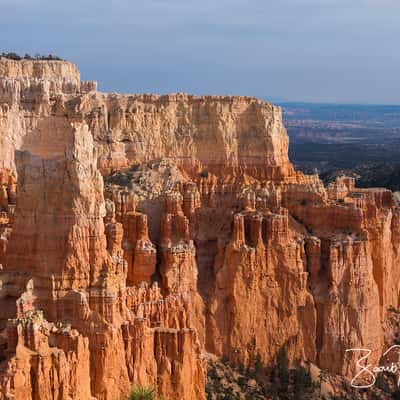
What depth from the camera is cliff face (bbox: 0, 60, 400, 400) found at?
3569 centimetres

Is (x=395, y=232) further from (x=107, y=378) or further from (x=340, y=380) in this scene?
(x=107, y=378)

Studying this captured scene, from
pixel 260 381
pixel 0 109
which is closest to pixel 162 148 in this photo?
pixel 0 109

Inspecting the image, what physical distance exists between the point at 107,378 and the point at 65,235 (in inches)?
193

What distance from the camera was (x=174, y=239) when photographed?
51.5 meters

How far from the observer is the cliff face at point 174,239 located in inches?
1405

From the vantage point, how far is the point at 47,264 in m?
35.7

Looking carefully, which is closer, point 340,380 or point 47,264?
point 47,264

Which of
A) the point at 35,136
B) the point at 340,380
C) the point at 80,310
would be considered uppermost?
the point at 35,136
